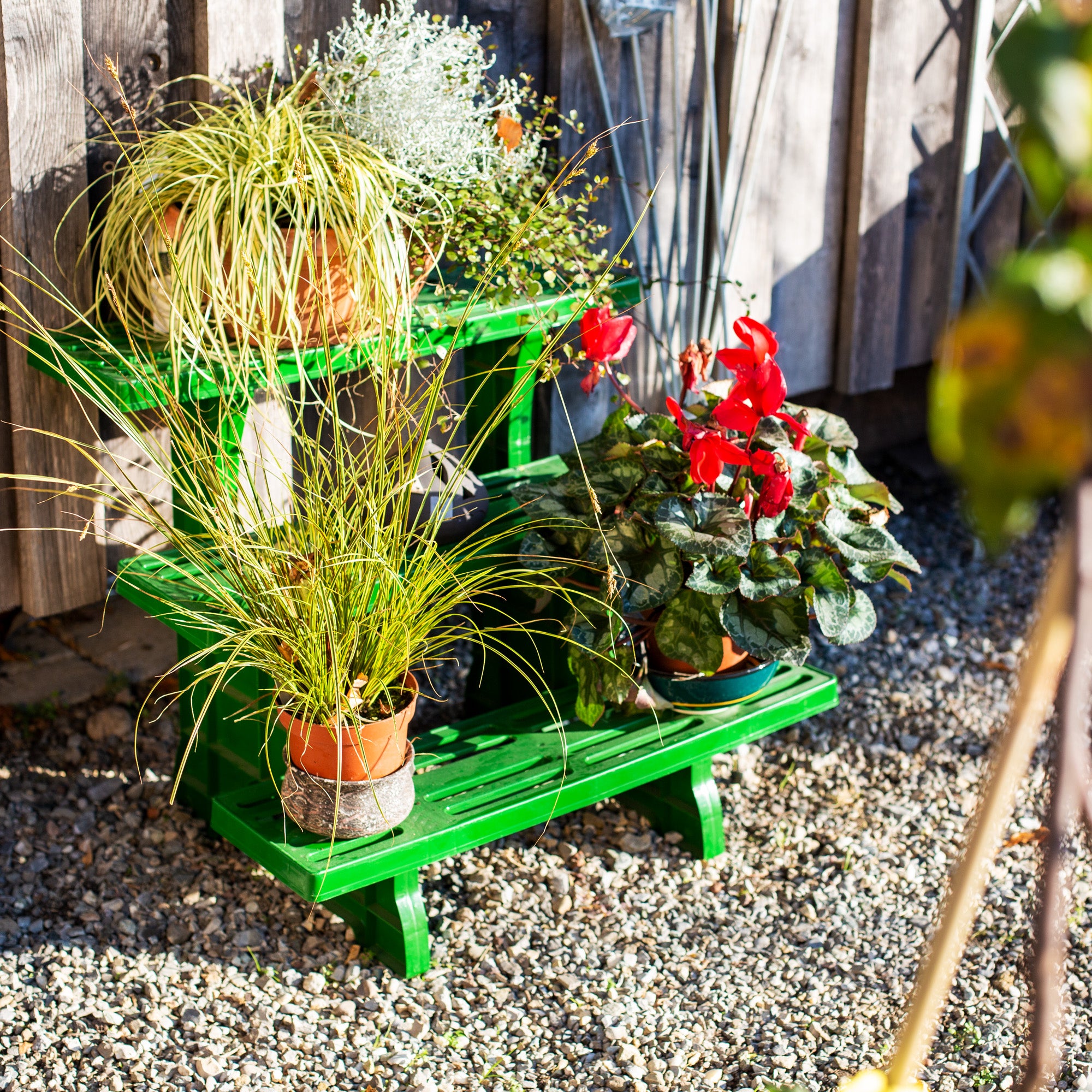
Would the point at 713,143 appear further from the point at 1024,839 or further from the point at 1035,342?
the point at 1035,342

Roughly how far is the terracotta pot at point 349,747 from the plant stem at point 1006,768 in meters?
1.37

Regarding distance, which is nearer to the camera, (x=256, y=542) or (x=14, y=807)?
(x=256, y=542)

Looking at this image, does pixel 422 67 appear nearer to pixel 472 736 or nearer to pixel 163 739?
pixel 472 736

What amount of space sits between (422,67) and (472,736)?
47.1 inches

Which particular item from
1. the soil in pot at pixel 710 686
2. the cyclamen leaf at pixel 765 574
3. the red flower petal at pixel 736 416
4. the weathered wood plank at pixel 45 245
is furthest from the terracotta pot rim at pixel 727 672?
the weathered wood plank at pixel 45 245

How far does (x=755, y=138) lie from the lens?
3.05 metres

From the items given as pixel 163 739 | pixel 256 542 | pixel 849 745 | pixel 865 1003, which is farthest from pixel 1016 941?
pixel 163 739

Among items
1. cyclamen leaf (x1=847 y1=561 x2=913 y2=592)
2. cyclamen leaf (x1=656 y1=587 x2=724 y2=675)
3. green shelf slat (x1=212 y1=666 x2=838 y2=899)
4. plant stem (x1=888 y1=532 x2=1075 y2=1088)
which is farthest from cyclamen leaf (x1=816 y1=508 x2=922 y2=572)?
plant stem (x1=888 y1=532 x2=1075 y2=1088)

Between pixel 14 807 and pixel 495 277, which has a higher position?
pixel 495 277

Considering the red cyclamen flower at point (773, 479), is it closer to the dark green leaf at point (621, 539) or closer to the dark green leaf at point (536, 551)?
the dark green leaf at point (621, 539)

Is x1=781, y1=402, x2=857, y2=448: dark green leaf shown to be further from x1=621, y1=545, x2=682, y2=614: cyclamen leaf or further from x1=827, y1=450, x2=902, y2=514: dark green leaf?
x1=621, y1=545, x2=682, y2=614: cyclamen leaf

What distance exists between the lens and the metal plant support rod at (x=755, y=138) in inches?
118

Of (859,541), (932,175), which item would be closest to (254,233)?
(859,541)

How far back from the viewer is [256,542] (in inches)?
79.8
